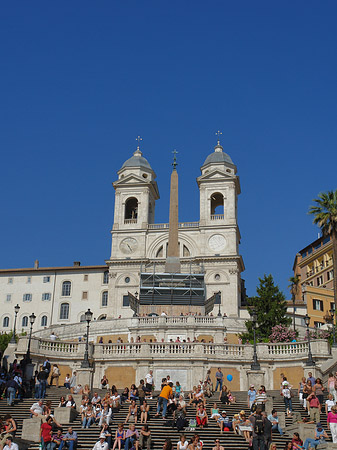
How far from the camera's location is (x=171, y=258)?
68750mm

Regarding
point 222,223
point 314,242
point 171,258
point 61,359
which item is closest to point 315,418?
point 61,359

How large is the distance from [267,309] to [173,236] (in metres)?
24.3

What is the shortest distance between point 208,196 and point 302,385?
53.1 meters

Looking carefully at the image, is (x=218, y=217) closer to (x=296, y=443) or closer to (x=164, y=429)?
(x=164, y=429)

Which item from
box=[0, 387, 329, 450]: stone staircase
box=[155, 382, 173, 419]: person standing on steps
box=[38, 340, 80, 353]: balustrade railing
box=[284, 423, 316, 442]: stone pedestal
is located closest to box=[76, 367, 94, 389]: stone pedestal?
box=[0, 387, 329, 450]: stone staircase

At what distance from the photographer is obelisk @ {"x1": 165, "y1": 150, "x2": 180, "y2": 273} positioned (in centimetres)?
6850

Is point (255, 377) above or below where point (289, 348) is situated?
below

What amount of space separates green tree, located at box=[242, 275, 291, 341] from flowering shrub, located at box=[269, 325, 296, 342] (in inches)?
49.4

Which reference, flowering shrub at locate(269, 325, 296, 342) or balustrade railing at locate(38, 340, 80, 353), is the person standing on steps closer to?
balustrade railing at locate(38, 340, 80, 353)

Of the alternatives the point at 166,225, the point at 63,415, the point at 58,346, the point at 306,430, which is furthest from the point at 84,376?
the point at 166,225

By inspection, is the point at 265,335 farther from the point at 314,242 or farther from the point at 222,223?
the point at 314,242

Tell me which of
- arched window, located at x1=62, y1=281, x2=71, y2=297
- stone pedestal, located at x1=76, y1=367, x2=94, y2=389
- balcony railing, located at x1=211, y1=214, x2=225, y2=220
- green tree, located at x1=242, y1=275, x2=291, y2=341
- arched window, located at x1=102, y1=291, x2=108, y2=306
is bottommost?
stone pedestal, located at x1=76, y1=367, x2=94, y2=389

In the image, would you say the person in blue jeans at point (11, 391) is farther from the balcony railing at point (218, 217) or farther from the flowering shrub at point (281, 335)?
the balcony railing at point (218, 217)

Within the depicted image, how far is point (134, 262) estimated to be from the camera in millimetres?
73750
